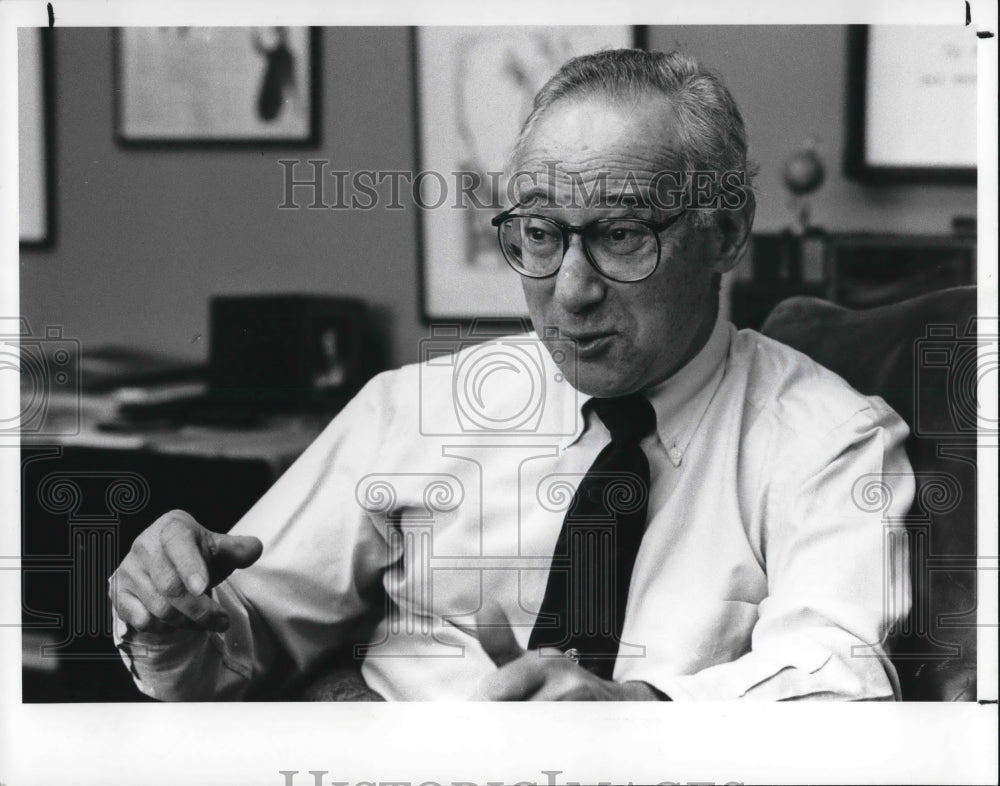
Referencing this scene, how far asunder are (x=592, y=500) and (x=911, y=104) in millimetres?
975

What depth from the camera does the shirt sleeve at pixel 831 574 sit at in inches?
77.3

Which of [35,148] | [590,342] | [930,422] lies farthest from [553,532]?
[35,148]

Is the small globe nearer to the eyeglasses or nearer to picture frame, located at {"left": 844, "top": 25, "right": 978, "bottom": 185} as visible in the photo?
picture frame, located at {"left": 844, "top": 25, "right": 978, "bottom": 185}

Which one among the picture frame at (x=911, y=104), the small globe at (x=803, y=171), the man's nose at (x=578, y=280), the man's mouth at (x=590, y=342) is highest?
the picture frame at (x=911, y=104)

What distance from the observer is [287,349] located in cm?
207

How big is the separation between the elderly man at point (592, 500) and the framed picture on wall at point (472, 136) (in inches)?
1.6

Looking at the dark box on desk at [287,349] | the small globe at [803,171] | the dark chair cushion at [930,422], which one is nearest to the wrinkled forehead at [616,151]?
the small globe at [803,171]

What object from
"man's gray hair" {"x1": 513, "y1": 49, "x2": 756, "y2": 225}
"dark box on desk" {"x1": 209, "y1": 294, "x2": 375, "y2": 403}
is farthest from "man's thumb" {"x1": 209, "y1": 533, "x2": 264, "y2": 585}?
"man's gray hair" {"x1": 513, "y1": 49, "x2": 756, "y2": 225}

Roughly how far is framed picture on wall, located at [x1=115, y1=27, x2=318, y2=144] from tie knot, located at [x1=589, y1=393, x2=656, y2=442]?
767 mm

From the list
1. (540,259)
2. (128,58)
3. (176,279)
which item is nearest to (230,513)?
(176,279)

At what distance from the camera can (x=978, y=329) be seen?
6.81 feet

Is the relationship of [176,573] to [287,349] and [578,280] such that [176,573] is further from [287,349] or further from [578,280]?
[578,280]

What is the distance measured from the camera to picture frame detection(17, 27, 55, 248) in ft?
6.86

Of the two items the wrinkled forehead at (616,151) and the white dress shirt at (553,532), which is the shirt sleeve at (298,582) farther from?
the wrinkled forehead at (616,151)
